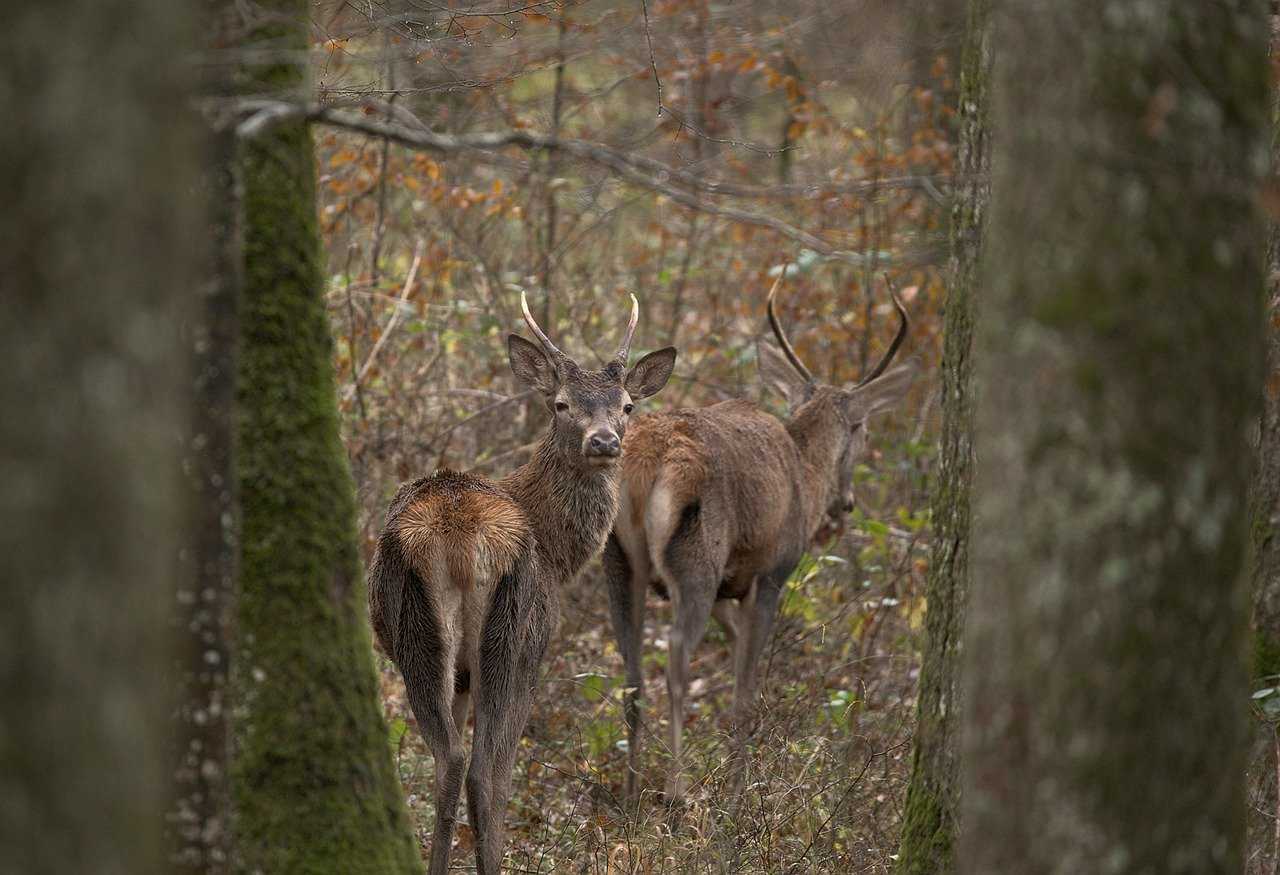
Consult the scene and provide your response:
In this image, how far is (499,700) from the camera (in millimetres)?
6500

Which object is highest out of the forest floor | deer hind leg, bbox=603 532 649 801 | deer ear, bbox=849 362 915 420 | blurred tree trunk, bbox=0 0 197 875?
blurred tree trunk, bbox=0 0 197 875

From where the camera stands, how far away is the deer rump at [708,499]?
846cm

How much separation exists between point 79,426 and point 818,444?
8.01 meters

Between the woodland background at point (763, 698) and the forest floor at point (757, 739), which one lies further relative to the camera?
the forest floor at point (757, 739)

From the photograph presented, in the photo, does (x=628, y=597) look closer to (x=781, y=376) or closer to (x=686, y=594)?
(x=686, y=594)

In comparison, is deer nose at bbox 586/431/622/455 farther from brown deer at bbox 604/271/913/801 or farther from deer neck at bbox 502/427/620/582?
brown deer at bbox 604/271/913/801

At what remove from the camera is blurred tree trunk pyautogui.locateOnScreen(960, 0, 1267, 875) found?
297 cm

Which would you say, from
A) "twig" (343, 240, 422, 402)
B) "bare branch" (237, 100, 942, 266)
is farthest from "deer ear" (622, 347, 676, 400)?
"bare branch" (237, 100, 942, 266)

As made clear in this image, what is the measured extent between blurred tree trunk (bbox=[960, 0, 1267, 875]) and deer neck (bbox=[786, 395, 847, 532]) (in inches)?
263

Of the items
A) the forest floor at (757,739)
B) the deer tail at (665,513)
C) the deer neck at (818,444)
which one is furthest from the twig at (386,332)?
the deer neck at (818,444)

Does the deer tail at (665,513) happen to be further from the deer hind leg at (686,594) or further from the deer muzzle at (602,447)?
the deer muzzle at (602,447)

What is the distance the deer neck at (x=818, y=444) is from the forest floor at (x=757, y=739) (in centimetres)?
35

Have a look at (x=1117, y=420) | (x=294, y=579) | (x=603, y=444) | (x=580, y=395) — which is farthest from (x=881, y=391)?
(x=1117, y=420)

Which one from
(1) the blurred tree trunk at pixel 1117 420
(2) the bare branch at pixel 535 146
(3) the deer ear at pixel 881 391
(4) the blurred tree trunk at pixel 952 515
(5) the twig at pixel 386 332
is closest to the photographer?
(1) the blurred tree trunk at pixel 1117 420
